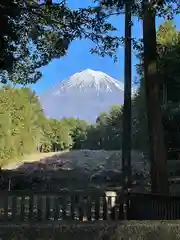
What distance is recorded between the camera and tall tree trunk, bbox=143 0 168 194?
10.9 metres

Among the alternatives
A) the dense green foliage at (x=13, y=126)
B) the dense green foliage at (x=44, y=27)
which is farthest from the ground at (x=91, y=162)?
the dense green foliage at (x=44, y=27)

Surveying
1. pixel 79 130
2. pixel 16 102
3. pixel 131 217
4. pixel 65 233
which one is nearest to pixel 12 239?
pixel 65 233

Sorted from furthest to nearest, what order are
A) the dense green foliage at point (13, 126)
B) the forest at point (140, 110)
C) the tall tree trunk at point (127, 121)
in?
the dense green foliage at point (13, 126) < the forest at point (140, 110) < the tall tree trunk at point (127, 121)

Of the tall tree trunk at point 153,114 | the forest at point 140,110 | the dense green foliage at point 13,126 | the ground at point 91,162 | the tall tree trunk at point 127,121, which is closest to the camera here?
the tall tree trunk at point 153,114

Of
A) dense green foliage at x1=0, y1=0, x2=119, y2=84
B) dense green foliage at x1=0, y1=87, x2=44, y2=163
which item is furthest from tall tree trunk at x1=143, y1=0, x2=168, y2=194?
dense green foliage at x1=0, y1=87, x2=44, y2=163

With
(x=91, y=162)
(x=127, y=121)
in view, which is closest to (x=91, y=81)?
(x=127, y=121)

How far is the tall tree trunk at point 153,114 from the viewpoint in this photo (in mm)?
10945

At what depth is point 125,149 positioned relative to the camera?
54.2 ft

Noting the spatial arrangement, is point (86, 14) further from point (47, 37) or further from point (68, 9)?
point (47, 37)

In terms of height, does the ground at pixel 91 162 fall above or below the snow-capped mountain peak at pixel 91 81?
below

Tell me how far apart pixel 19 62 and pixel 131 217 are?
26.1 feet

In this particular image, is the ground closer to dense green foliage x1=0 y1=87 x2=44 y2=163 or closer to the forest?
the forest

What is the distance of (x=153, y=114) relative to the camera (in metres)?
11.2

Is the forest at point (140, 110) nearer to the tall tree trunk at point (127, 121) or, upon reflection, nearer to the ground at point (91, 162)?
the tall tree trunk at point (127, 121)
